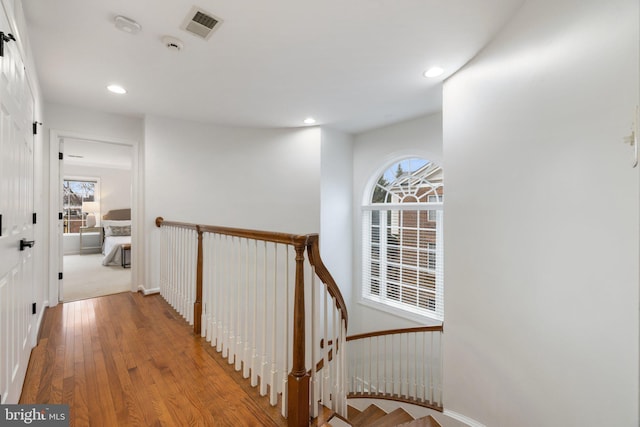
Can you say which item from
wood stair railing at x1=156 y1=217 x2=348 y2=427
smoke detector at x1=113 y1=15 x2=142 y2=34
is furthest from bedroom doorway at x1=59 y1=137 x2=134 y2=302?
smoke detector at x1=113 y1=15 x2=142 y2=34

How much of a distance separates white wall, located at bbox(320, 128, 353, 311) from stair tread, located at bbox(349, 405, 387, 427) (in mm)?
1609

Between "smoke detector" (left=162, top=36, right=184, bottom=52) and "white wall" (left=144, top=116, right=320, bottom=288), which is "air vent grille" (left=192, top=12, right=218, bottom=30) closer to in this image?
"smoke detector" (left=162, top=36, right=184, bottom=52)

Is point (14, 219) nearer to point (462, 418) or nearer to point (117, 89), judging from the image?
point (117, 89)

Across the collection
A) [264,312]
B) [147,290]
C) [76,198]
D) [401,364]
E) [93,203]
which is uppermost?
[76,198]

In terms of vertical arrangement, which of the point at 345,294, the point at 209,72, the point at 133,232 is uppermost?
the point at 209,72

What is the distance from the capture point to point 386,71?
2.58 m

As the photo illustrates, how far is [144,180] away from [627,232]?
4.32m

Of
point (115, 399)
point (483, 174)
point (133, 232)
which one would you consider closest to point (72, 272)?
point (133, 232)

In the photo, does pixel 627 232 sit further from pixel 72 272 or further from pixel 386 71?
pixel 72 272

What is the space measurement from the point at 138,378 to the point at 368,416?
2.63 meters

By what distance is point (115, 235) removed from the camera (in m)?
6.79

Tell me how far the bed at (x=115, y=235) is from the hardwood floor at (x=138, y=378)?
127 inches

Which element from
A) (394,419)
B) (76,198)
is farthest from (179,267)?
(76,198)

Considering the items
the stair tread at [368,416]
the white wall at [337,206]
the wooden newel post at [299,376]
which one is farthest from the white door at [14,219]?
the white wall at [337,206]
